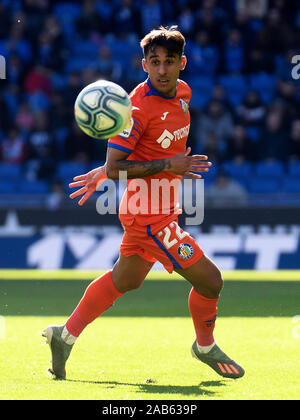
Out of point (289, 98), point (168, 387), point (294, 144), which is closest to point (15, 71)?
point (289, 98)

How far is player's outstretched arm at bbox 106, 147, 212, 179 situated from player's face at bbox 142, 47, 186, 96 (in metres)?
0.46

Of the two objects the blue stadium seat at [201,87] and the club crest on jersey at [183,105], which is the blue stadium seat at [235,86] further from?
the club crest on jersey at [183,105]

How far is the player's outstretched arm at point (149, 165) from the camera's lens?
5.26 metres

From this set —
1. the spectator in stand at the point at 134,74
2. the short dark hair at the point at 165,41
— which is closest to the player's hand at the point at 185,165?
the short dark hair at the point at 165,41

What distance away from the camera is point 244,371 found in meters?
5.43

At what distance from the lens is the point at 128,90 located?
1437cm


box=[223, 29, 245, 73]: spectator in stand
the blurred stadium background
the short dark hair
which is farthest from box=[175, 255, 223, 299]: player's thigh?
box=[223, 29, 245, 73]: spectator in stand

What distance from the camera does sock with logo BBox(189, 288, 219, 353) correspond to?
562cm

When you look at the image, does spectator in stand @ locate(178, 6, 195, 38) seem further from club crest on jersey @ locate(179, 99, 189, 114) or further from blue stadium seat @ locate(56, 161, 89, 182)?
club crest on jersey @ locate(179, 99, 189, 114)

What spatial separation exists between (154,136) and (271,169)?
354 inches

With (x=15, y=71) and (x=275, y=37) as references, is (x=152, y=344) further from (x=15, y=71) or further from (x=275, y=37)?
(x=275, y=37)

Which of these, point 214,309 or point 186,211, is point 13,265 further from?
point 214,309

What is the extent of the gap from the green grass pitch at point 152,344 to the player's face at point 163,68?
1813 millimetres
